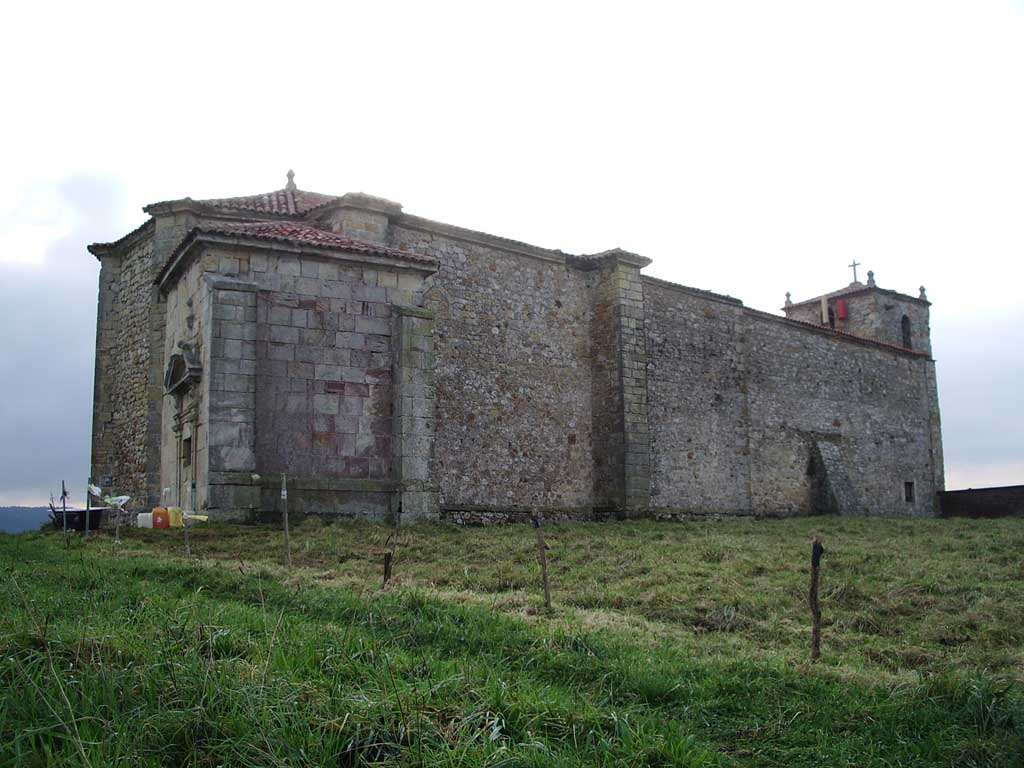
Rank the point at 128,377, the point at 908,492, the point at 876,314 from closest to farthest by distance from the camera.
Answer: the point at 128,377 → the point at 908,492 → the point at 876,314

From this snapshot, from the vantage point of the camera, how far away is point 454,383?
17469 millimetres

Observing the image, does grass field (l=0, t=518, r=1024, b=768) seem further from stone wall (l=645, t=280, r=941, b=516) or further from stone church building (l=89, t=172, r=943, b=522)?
stone wall (l=645, t=280, r=941, b=516)

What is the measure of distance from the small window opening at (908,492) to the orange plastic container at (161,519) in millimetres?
23809

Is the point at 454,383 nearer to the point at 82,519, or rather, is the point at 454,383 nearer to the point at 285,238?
the point at 285,238

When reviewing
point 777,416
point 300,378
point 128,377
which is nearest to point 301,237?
point 300,378

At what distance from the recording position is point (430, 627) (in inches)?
251

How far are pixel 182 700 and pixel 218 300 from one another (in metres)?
9.78

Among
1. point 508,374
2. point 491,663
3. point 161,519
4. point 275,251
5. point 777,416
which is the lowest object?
point 491,663

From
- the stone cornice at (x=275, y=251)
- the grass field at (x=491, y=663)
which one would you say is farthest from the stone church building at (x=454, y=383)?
the grass field at (x=491, y=663)

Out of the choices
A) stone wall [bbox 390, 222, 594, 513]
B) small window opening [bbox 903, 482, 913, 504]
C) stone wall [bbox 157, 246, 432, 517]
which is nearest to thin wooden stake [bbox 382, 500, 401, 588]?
stone wall [bbox 157, 246, 432, 517]

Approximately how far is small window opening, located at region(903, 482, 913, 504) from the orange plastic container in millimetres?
23809

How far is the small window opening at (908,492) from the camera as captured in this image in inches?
1140

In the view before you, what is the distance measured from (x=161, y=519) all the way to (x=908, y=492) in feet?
79.7

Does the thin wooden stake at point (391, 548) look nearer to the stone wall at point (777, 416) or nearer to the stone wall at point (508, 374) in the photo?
the stone wall at point (508, 374)
